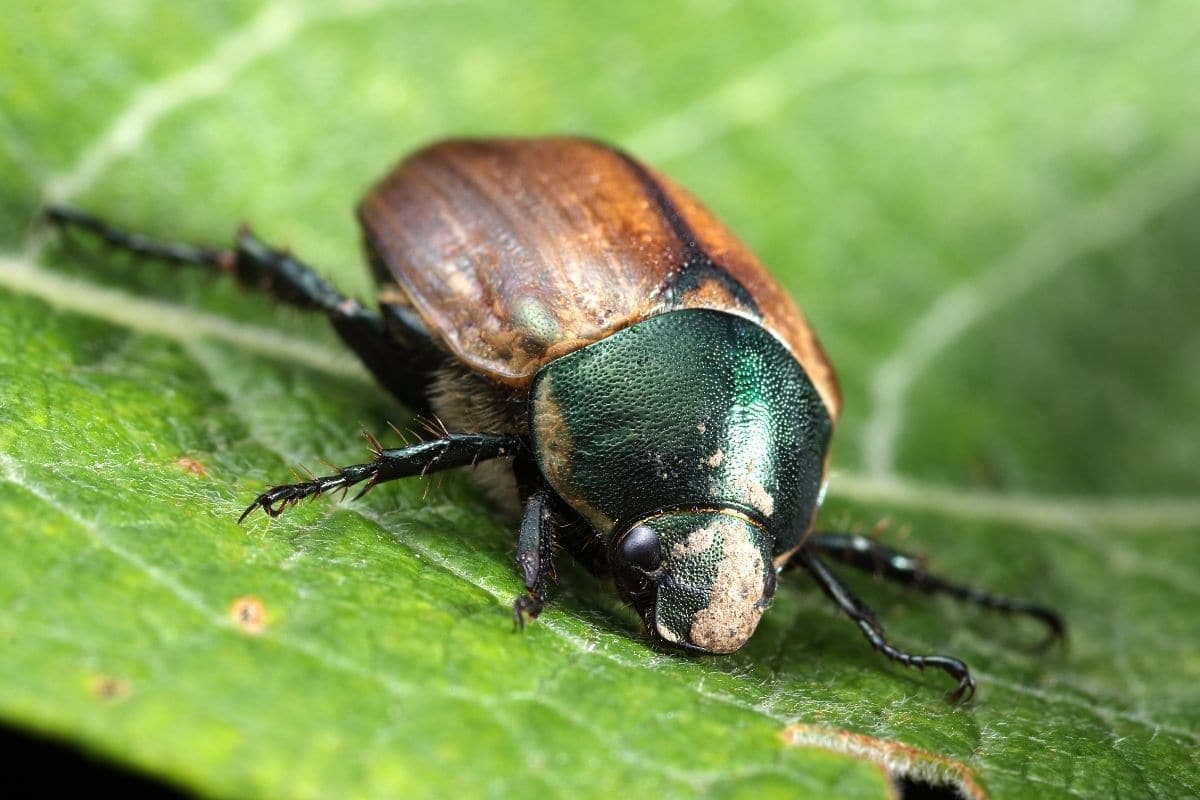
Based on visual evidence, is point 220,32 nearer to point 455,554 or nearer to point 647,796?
point 455,554

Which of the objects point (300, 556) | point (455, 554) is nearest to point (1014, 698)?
point (455, 554)

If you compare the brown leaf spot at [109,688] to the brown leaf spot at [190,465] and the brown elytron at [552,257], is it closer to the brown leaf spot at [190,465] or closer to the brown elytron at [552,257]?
the brown leaf spot at [190,465]

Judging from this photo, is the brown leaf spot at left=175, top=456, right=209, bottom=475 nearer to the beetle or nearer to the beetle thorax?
the beetle

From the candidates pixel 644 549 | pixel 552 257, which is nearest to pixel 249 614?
pixel 644 549

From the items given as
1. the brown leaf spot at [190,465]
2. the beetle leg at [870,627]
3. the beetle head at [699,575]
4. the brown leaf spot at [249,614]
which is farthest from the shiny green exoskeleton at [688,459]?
the brown leaf spot at [249,614]

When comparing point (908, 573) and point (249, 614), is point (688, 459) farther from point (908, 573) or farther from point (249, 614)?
point (249, 614)

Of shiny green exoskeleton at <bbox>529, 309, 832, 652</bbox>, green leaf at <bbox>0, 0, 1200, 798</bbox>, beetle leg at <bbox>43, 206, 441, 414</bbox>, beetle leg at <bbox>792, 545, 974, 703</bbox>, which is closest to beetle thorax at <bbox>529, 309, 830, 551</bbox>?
shiny green exoskeleton at <bbox>529, 309, 832, 652</bbox>

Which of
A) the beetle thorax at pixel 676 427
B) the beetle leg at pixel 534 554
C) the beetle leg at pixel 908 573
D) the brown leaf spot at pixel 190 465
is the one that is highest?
the beetle thorax at pixel 676 427
